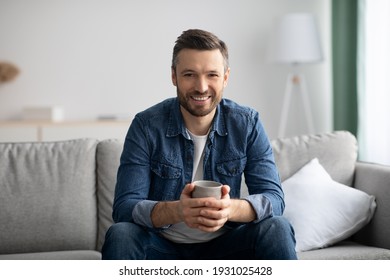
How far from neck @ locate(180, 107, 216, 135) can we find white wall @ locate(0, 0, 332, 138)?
8.47ft

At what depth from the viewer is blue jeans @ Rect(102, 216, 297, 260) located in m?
1.50


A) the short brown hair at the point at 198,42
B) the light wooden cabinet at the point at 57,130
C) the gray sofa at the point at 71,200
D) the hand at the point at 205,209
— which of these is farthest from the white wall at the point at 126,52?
the hand at the point at 205,209

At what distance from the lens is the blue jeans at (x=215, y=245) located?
59.0 inches

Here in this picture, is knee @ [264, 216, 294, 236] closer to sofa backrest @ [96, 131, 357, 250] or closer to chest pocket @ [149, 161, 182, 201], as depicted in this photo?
chest pocket @ [149, 161, 182, 201]

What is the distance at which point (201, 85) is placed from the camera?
1.63m

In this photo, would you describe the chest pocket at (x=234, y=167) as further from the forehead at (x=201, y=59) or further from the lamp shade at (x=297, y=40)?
the lamp shade at (x=297, y=40)

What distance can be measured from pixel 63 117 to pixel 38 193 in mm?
2166

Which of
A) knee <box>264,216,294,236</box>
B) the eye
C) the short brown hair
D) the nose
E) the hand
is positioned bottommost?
knee <box>264,216,294,236</box>

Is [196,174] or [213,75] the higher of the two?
[213,75]

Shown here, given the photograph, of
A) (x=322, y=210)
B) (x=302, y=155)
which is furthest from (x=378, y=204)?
(x=302, y=155)

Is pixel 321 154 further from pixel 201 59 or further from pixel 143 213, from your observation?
pixel 143 213

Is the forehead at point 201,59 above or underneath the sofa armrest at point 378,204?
above

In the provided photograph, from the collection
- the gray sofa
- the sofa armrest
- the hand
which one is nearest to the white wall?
the gray sofa

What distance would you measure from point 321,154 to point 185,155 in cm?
77
